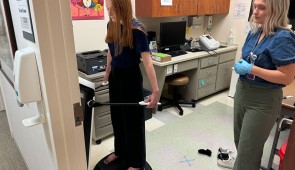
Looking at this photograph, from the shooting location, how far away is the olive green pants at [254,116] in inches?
56.0

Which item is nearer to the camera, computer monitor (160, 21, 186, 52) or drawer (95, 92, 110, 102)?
drawer (95, 92, 110, 102)

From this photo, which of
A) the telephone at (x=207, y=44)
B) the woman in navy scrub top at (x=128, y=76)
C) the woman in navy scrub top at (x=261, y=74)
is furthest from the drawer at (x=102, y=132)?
the telephone at (x=207, y=44)

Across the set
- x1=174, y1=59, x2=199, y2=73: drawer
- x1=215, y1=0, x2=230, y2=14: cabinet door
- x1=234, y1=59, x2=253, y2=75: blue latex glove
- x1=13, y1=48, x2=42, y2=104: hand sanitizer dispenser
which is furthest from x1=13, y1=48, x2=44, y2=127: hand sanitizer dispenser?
x1=215, y1=0, x2=230, y2=14: cabinet door

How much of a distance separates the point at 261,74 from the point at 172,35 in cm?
206

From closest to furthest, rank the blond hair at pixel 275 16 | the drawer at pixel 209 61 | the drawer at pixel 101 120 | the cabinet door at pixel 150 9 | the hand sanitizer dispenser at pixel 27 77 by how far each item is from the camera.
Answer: the hand sanitizer dispenser at pixel 27 77 < the blond hair at pixel 275 16 < the drawer at pixel 101 120 < the cabinet door at pixel 150 9 < the drawer at pixel 209 61

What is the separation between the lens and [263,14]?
136cm

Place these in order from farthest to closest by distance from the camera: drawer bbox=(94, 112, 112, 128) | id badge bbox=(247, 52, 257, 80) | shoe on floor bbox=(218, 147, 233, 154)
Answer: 1. drawer bbox=(94, 112, 112, 128)
2. shoe on floor bbox=(218, 147, 233, 154)
3. id badge bbox=(247, 52, 257, 80)

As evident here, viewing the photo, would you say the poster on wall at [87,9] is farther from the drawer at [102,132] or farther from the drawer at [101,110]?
the drawer at [102,132]

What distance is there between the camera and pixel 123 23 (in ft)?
4.99

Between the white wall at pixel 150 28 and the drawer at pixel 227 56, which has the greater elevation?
the white wall at pixel 150 28

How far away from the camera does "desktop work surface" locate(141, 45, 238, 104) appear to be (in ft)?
9.82

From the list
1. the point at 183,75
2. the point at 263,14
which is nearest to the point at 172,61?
the point at 183,75

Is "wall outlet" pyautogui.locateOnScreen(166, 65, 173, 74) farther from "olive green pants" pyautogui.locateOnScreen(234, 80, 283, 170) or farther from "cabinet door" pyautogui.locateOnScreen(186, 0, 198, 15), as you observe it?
"olive green pants" pyautogui.locateOnScreen(234, 80, 283, 170)

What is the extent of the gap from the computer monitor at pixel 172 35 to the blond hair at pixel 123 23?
63.9 inches
